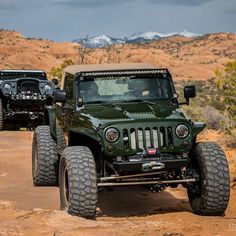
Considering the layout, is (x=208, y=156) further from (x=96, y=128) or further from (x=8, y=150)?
(x=8, y=150)

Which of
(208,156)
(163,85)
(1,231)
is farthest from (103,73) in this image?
(1,231)

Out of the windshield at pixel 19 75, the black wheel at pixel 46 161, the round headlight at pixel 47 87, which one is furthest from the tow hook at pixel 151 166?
the windshield at pixel 19 75

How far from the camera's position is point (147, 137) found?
6.24 m

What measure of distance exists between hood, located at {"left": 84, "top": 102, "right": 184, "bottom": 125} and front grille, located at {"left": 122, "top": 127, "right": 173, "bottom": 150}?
0.42ft

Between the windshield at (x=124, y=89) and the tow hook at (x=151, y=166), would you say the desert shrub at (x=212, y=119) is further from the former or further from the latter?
the tow hook at (x=151, y=166)

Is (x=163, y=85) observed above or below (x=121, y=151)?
above

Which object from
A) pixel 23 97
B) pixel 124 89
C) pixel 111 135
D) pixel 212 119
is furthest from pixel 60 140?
pixel 212 119

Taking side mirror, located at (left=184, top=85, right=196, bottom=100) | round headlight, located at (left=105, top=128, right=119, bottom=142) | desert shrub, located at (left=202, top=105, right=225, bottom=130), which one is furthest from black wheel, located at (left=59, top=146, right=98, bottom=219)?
desert shrub, located at (left=202, top=105, right=225, bottom=130)

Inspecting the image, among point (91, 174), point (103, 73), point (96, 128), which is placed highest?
point (103, 73)

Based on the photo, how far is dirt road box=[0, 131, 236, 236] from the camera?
537 cm

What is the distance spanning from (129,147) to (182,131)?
2.12ft

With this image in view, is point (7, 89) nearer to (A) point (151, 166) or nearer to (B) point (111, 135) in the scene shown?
(B) point (111, 135)

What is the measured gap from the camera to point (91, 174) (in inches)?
240

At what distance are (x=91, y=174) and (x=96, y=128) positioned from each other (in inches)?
20.9
